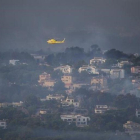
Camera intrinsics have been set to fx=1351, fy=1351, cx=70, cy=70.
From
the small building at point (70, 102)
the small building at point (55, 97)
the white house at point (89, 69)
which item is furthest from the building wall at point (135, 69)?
the small building at point (70, 102)

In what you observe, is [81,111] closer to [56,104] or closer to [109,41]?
[56,104]

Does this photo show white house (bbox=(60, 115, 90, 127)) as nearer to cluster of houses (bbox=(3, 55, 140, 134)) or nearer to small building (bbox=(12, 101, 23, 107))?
cluster of houses (bbox=(3, 55, 140, 134))

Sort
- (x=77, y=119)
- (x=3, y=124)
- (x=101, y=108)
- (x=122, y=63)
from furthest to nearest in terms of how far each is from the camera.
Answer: (x=122, y=63), (x=101, y=108), (x=77, y=119), (x=3, y=124)

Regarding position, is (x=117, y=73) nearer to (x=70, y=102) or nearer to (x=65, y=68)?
(x=65, y=68)

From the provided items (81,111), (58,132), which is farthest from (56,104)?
(58,132)

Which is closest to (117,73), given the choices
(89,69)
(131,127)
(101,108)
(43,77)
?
(89,69)

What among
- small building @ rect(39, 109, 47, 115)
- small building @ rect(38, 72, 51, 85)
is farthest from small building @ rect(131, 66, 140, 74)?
small building @ rect(39, 109, 47, 115)
